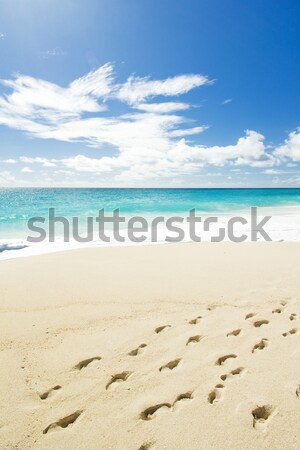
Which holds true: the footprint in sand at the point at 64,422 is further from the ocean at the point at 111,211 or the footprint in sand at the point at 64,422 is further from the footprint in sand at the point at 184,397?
the ocean at the point at 111,211

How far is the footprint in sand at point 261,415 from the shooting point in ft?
7.75

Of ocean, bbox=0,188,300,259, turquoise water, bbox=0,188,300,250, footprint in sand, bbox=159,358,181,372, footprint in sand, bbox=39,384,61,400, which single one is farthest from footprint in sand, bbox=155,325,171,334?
turquoise water, bbox=0,188,300,250

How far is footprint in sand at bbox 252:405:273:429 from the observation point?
2362 mm

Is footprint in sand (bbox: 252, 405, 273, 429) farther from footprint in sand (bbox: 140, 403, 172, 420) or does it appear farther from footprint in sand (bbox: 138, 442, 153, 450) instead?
footprint in sand (bbox: 138, 442, 153, 450)

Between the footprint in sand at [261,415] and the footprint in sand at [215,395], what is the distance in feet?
1.09

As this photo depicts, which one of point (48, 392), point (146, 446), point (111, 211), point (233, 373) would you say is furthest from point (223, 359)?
point (111, 211)

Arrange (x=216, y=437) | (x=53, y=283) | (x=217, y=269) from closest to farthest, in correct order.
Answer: (x=216, y=437)
(x=53, y=283)
(x=217, y=269)

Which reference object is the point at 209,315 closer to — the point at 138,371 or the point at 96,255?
the point at 138,371

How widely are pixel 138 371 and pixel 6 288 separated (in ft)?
11.8

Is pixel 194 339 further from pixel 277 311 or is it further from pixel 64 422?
pixel 64 422

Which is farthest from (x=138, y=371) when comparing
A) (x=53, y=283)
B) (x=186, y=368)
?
(x=53, y=283)

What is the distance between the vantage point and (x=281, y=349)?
3.33 metres

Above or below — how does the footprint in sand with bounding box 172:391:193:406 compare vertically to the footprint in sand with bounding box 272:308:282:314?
below

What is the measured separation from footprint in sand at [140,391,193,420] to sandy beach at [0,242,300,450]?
0.01 m
